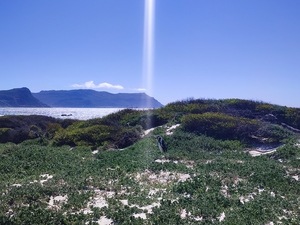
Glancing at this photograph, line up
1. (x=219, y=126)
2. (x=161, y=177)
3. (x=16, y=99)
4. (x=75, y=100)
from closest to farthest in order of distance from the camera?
(x=161, y=177), (x=219, y=126), (x=16, y=99), (x=75, y=100)

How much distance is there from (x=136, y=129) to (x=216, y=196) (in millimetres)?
12733

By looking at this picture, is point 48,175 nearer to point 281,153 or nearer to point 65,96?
point 281,153

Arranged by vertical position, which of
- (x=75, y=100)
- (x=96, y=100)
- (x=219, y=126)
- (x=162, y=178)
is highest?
(x=96, y=100)

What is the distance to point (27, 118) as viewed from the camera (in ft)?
88.4

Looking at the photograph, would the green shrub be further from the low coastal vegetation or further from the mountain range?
the mountain range

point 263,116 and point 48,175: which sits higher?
point 263,116

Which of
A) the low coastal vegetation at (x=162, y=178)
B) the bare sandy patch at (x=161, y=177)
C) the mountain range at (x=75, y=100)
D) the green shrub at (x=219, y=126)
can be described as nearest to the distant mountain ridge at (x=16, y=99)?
the mountain range at (x=75, y=100)

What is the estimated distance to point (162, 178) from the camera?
10.5 m

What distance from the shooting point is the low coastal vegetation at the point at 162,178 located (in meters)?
6.97

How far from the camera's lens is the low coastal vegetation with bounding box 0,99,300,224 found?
697 cm

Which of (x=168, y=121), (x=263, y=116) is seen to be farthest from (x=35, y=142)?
(x=263, y=116)

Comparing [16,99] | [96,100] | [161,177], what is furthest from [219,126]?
[96,100]

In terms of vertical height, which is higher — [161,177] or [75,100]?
[75,100]

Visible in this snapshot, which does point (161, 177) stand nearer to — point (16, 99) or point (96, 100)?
point (16, 99)
